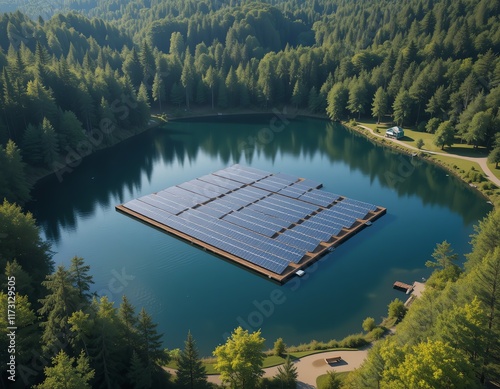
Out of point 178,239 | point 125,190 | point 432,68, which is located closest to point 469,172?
point 432,68

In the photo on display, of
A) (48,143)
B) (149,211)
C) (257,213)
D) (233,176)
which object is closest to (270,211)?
(257,213)

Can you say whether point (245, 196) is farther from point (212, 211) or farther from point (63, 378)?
point (63, 378)

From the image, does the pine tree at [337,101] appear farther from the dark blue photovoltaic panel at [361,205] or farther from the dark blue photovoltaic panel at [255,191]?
the dark blue photovoltaic panel at [361,205]

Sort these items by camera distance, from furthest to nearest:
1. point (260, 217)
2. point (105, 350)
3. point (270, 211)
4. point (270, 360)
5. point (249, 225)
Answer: point (270, 211) → point (260, 217) → point (249, 225) → point (270, 360) → point (105, 350)

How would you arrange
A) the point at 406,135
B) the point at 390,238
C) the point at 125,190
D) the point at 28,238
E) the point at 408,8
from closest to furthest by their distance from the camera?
1. the point at 28,238
2. the point at 390,238
3. the point at 125,190
4. the point at 406,135
5. the point at 408,8

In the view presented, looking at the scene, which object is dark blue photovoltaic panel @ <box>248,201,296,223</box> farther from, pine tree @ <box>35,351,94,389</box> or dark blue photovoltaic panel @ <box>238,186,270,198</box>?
pine tree @ <box>35,351,94,389</box>

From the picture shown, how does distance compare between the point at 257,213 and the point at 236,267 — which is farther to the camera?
the point at 257,213

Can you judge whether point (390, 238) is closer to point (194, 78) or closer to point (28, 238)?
point (28, 238)

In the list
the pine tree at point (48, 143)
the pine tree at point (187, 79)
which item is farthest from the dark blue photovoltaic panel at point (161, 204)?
the pine tree at point (187, 79)
